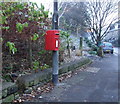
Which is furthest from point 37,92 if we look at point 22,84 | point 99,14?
point 99,14

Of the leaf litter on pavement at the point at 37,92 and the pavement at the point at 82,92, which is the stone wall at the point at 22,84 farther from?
the pavement at the point at 82,92

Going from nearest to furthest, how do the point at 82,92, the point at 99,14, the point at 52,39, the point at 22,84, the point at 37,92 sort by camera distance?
the point at 22,84, the point at 37,92, the point at 82,92, the point at 52,39, the point at 99,14

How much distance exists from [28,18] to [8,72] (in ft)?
5.25

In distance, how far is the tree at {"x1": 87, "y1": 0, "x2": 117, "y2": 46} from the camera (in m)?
17.5

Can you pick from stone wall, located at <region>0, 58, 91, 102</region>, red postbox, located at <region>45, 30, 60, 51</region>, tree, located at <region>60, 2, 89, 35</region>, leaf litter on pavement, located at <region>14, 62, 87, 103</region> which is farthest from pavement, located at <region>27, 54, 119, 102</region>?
tree, located at <region>60, 2, 89, 35</region>

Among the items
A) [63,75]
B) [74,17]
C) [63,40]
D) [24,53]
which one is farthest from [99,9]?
[24,53]

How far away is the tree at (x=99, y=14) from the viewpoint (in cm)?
1753

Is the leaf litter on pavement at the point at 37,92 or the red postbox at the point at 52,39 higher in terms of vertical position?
the red postbox at the point at 52,39

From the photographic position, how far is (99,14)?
59.9 feet

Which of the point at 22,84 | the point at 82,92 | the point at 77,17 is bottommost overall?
the point at 82,92

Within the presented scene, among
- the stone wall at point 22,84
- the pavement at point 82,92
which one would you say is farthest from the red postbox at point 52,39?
the pavement at point 82,92

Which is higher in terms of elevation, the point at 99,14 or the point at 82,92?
the point at 99,14

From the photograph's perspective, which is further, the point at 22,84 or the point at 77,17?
the point at 77,17

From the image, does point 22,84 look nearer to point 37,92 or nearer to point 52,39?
point 37,92
